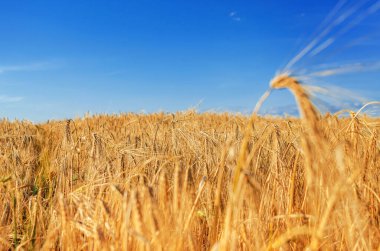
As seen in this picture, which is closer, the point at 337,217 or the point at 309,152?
the point at 309,152

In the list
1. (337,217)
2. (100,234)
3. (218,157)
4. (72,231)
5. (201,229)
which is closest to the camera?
(100,234)

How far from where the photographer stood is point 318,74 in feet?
4.07

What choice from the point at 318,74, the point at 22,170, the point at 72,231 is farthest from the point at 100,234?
the point at 22,170

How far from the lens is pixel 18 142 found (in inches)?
283

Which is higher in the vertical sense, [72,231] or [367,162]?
[367,162]

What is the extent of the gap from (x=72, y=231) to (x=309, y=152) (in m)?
1.69

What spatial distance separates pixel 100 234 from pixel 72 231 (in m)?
0.80

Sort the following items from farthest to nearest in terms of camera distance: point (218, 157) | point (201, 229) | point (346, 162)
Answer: point (218, 157) < point (201, 229) < point (346, 162)

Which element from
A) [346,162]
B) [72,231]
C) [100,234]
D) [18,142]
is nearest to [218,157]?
[346,162]

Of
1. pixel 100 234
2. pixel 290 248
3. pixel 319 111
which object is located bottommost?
pixel 290 248

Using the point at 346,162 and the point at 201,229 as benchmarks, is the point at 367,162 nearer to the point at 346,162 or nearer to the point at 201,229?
the point at 346,162

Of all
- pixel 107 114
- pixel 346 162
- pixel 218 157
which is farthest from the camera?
pixel 107 114

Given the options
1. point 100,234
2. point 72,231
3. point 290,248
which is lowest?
point 290,248

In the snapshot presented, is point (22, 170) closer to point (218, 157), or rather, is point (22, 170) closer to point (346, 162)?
point (218, 157)
